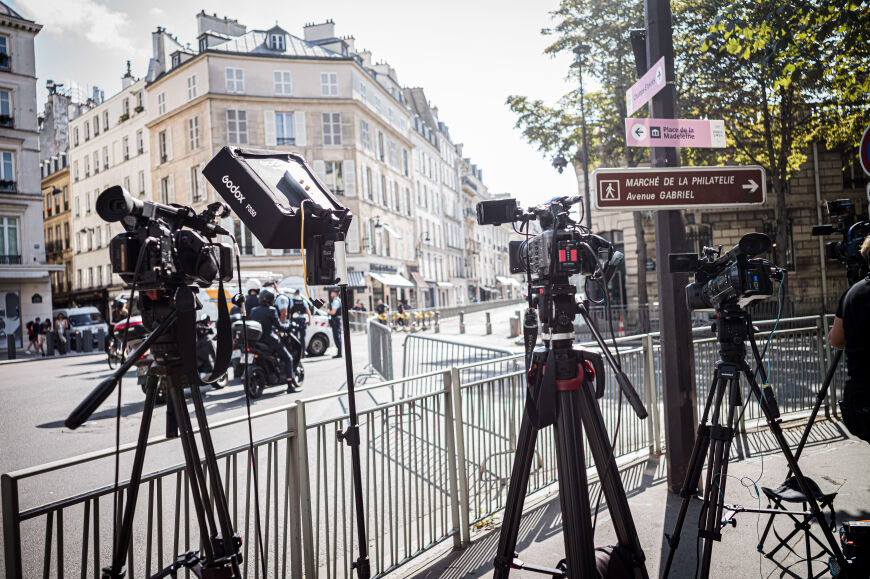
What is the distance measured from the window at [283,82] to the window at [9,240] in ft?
53.2

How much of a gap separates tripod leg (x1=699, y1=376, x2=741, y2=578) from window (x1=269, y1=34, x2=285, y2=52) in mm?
39704

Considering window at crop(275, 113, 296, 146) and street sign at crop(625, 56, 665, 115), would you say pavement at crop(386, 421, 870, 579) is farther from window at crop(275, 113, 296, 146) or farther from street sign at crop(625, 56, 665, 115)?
window at crop(275, 113, 296, 146)

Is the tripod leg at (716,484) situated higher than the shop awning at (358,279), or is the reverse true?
the shop awning at (358,279)

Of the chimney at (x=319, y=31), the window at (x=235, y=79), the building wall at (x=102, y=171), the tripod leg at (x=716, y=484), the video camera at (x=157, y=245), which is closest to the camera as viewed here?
the video camera at (x=157, y=245)

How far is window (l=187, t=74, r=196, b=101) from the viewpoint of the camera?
116 ft

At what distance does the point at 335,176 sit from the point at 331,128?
3.15 metres

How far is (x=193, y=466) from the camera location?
233 centimetres

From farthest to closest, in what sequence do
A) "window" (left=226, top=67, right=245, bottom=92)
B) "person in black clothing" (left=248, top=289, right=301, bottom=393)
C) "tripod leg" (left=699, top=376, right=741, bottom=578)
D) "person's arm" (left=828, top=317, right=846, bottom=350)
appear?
"window" (left=226, top=67, right=245, bottom=92) < "person in black clothing" (left=248, top=289, right=301, bottom=393) < "person's arm" (left=828, top=317, right=846, bottom=350) < "tripod leg" (left=699, top=376, right=741, bottom=578)

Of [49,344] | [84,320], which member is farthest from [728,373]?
[84,320]

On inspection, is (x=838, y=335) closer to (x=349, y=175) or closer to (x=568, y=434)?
(x=568, y=434)

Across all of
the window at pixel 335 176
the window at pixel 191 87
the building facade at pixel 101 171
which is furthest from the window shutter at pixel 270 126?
the building facade at pixel 101 171

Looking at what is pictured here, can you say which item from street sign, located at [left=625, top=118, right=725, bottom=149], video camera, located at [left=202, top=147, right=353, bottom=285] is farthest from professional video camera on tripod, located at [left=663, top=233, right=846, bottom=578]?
video camera, located at [left=202, top=147, right=353, bottom=285]

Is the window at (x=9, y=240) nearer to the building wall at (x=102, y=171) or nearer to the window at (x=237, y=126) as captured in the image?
the building wall at (x=102, y=171)

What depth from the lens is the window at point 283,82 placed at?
119 feet
